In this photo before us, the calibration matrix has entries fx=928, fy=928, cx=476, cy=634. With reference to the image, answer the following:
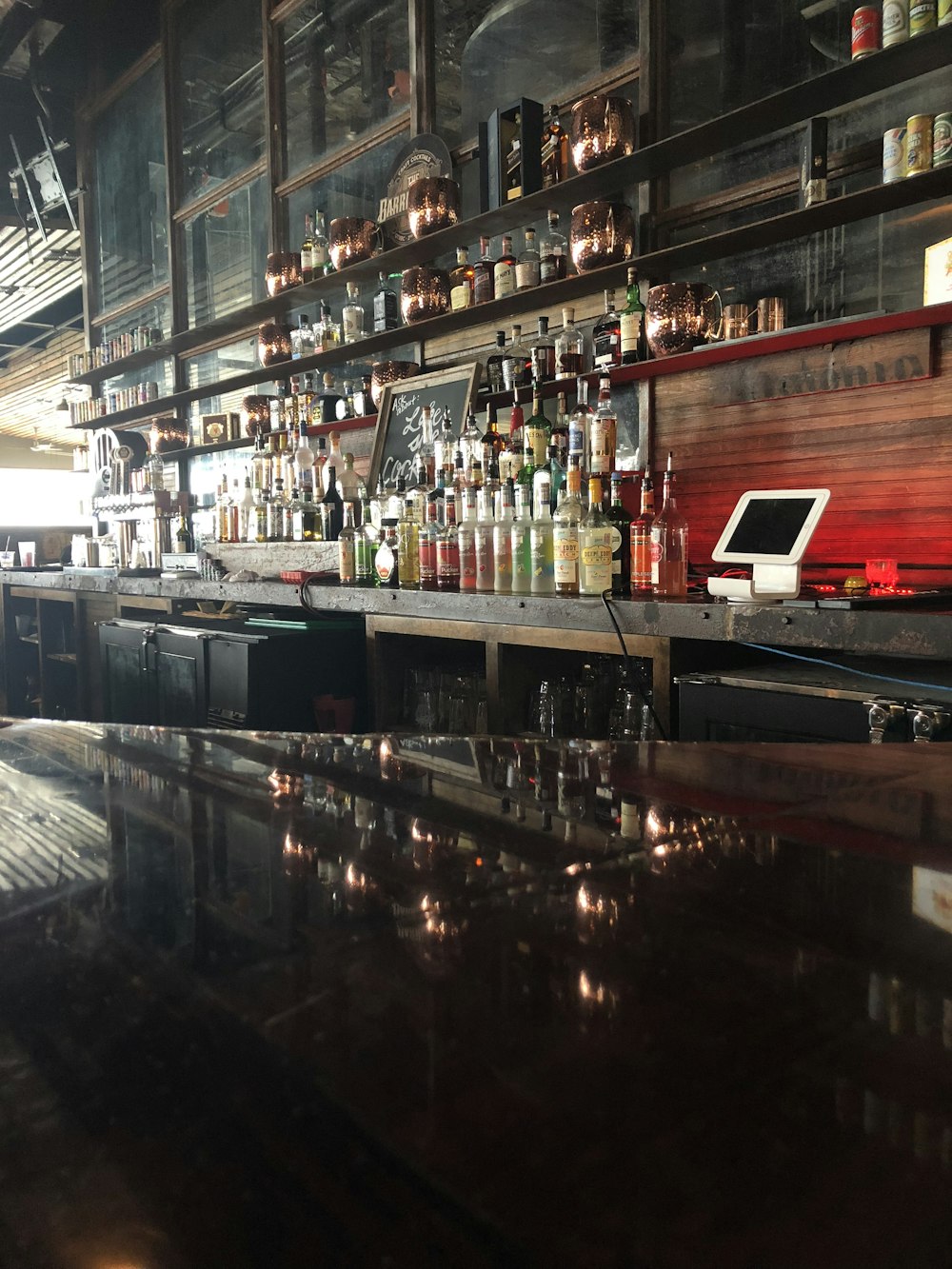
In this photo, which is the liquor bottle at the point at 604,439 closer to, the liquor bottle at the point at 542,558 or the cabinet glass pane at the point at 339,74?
the liquor bottle at the point at 542,558

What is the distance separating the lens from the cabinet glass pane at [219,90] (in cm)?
544

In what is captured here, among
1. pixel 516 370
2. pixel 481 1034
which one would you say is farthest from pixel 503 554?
pixel 481 1034

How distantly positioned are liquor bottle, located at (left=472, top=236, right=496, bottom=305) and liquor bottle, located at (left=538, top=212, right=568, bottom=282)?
0.24 meters

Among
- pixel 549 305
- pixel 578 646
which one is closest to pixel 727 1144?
pixel 578 646

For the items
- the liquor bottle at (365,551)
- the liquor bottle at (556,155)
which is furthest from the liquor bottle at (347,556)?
the liquor bottle at (556,155)

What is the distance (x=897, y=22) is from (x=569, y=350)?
138cm

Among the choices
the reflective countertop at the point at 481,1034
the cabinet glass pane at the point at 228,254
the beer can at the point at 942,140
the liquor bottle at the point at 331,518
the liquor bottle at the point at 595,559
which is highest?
the cabinet glass pane at the point at 228,254

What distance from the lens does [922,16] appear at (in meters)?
2.37

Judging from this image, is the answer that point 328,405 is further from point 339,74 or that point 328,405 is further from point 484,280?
point 339,74

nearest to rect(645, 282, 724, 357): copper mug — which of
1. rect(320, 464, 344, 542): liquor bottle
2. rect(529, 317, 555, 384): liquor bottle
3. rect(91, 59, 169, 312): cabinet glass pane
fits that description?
rect(529, 317, 555, 384): liquor bottle

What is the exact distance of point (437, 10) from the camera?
A: 4.07 m

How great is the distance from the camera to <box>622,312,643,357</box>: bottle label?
3121 mm

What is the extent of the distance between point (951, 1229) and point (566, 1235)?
0.07 meters

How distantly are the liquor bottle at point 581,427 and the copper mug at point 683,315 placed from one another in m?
0.30
